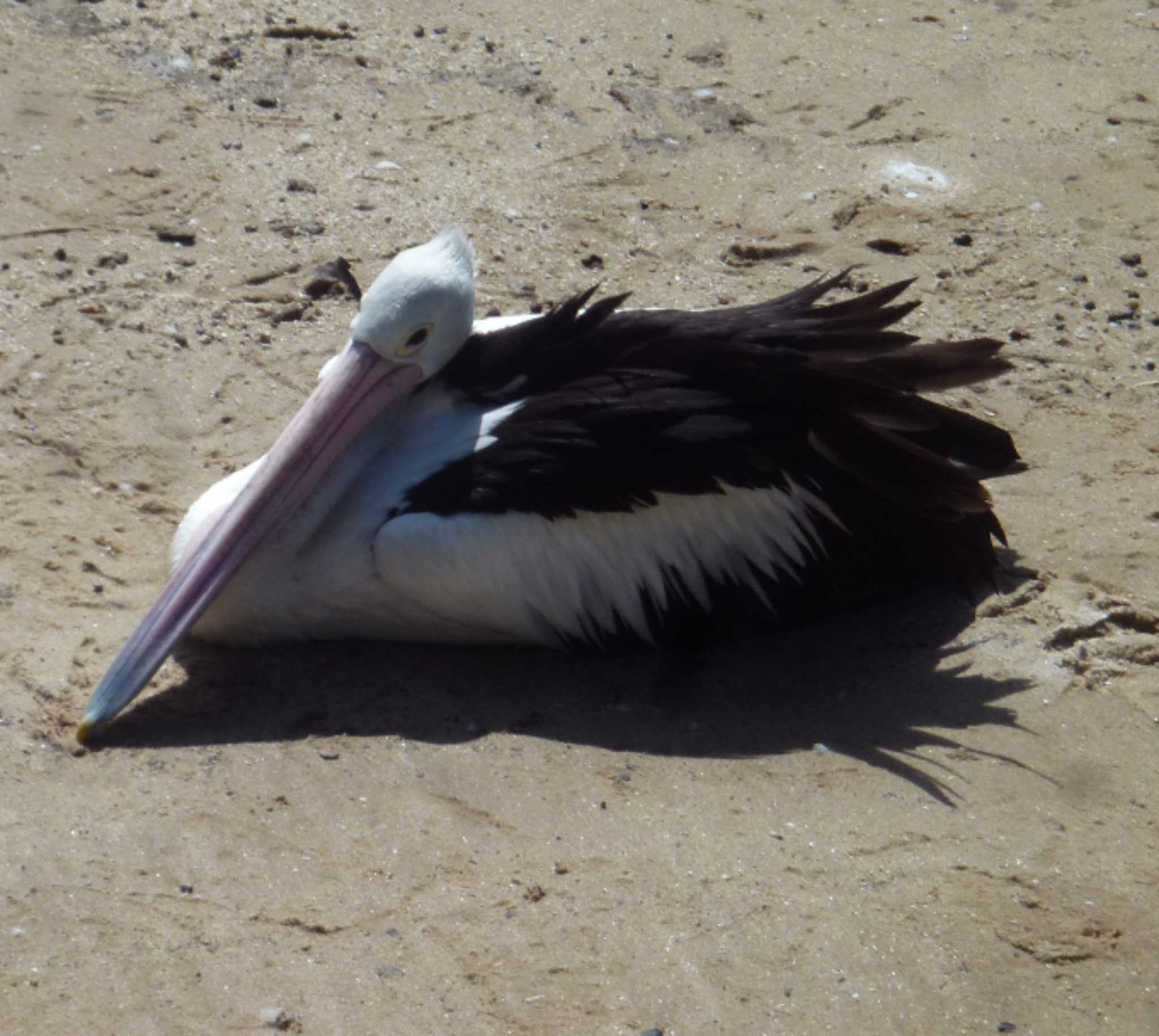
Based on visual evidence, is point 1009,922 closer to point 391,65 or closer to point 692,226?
point 692,226

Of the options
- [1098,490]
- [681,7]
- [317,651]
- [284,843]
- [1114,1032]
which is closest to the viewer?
[1114,1032]

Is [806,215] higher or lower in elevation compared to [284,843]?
higher

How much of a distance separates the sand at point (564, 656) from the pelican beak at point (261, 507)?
16 centimetres

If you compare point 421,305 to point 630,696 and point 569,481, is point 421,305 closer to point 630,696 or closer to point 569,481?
point 569,481

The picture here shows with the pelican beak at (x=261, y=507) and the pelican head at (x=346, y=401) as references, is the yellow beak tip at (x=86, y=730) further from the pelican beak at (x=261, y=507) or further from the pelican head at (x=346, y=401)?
the pelican head at (x=346, y=401)

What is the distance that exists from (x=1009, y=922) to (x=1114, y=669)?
1.21 m

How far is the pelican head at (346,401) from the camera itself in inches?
170

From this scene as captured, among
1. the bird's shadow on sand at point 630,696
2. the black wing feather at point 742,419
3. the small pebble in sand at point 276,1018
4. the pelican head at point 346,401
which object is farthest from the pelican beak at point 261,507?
the small pebble in sand at point 276,1018

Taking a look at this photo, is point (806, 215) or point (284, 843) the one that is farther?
point (806, 215)

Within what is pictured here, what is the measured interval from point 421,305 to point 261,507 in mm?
730

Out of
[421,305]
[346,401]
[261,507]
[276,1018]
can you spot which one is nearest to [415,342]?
[421,305]

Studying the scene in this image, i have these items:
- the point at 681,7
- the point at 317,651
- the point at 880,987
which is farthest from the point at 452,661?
the point at 681,7

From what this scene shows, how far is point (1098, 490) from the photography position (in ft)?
17.5

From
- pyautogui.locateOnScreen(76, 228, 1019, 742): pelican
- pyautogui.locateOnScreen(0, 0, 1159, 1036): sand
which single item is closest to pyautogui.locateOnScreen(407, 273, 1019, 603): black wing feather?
pyautogui.locateOnScreen(76, 228, 1019, 742): pelican
